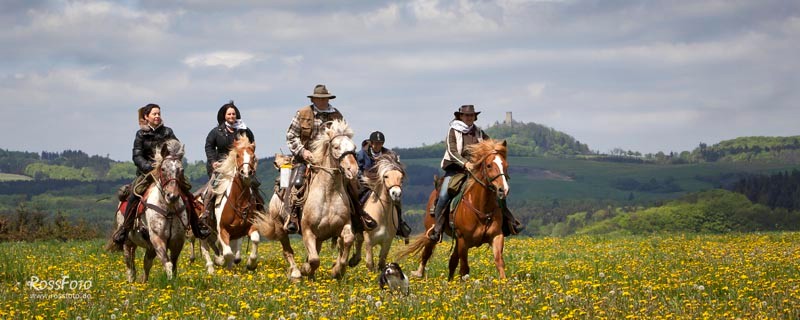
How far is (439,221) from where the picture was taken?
624 inches

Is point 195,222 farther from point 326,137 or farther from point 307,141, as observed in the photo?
point 326,137

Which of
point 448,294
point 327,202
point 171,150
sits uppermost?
point 171,150

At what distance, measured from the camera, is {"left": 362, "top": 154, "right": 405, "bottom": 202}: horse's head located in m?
14.6

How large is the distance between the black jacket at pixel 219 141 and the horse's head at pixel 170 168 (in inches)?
143

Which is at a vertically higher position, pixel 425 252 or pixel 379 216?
pixel 379 216

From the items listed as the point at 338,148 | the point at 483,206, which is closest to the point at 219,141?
the point at 338,148

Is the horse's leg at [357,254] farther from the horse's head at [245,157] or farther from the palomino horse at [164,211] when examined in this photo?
the palomino horse at [164,211]

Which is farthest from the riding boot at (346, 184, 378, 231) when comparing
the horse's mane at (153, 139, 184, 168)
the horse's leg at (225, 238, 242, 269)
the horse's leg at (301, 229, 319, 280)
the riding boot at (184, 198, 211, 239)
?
the horse's leg at (225, 238, 242, 269)

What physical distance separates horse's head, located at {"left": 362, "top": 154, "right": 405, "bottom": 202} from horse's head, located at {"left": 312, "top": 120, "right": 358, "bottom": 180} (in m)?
0.72

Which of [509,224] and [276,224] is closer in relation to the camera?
[509,224]

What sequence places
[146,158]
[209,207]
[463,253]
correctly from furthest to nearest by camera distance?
[209,207] → [146,158] → [463,253]

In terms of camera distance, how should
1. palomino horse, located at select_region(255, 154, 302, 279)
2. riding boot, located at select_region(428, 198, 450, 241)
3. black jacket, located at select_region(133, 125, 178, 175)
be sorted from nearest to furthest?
black jacket, located at select_region(133, 125, 178, 175) < riding boot, located at select_region(428, 198, 450, 241) < palomino horse, located at select_region(255, 154, 302, 279)

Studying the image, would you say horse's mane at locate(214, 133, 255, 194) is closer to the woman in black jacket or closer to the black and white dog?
the woman in black jacket

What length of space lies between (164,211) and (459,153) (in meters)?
4.85
